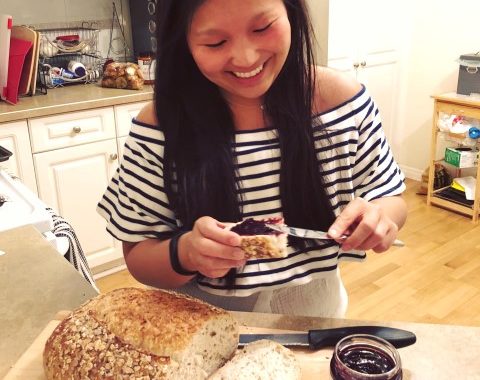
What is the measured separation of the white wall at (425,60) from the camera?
3.18 meters

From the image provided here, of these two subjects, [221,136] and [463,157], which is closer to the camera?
[221,136]

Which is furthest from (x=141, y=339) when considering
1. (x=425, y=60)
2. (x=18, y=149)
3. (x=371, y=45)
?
(x=425, y=60)

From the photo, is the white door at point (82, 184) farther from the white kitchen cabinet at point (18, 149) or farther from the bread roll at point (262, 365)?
the bread roll at point (262, 365)

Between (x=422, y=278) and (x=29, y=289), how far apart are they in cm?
195

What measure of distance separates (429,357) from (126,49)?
2532 millimetres

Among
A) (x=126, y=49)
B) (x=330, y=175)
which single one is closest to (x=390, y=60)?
(x=126, y=49)

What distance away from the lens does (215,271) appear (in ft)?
2.61

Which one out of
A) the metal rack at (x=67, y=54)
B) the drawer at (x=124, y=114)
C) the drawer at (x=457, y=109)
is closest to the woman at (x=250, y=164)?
the drawer at (x=124, y=114)

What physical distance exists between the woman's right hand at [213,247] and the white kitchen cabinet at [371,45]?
101 inches

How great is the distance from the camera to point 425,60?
11.4 feet

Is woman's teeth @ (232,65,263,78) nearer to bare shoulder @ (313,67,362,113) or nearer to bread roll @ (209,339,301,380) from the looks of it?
bare shoulder @ (313,67,362,113)

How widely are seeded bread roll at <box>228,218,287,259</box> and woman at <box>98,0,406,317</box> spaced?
118 mm

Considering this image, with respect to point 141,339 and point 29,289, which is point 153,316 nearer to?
point 141,339

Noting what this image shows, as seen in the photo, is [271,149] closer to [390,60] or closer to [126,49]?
[126,49]
